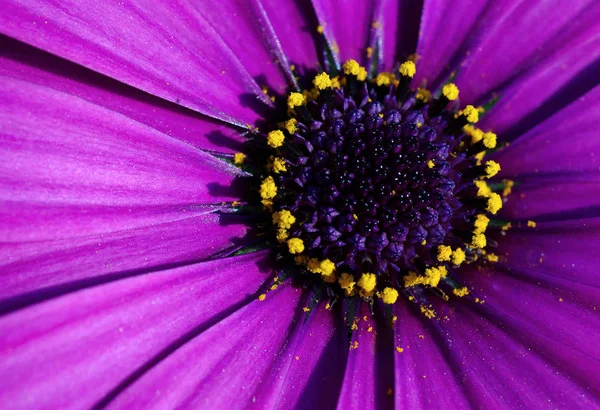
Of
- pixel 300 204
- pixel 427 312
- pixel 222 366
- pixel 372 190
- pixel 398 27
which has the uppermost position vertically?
pixel 398 27

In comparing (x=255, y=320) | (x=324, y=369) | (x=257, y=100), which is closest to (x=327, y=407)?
(x=324, y=369)

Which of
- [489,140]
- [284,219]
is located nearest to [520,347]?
[489,140]

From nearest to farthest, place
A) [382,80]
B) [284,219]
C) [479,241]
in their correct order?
[284,219] < [479,241] < [382,80]

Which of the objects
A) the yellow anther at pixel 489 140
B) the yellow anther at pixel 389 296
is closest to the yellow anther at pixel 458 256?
the yellow anther at pixel 389 296

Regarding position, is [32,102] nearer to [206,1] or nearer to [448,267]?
[206,1]

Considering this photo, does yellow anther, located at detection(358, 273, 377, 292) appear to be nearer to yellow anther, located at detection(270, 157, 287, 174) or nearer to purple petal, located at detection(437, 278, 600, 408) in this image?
purple petal, located at detection(437, 278, 600, 408)

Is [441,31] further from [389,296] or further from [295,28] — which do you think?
[389,296]
